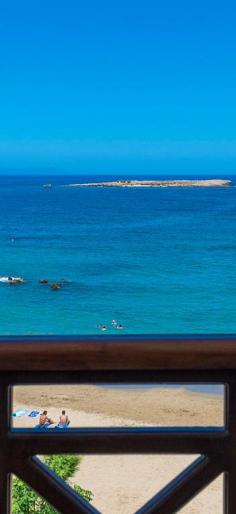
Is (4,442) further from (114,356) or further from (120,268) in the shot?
(120,268)

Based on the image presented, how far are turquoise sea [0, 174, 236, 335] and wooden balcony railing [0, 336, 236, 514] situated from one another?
89.8 feet

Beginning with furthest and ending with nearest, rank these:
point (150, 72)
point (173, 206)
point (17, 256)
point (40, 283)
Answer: point (150, 72)
point (173, 206)
point (17, 256)
point (40, 283)

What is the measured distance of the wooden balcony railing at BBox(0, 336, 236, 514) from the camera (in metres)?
1.03

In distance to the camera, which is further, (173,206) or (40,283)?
(173,206)

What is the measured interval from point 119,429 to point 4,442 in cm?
17

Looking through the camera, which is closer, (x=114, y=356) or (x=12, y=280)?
(x=114, y=356)

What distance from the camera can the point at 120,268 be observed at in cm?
4259

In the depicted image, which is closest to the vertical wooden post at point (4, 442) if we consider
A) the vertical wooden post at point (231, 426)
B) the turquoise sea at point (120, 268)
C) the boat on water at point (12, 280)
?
the vertical wooden post at point (231, 426)

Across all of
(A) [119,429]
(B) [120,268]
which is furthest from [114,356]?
(B) [120,268]

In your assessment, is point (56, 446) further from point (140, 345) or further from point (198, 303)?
point (198, 303)

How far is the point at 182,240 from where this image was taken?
53.2 meters

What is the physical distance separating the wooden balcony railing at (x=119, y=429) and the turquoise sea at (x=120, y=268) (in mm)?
27386

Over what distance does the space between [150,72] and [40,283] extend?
64812 millimetres

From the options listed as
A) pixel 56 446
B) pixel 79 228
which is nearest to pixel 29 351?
pixel 56 446
